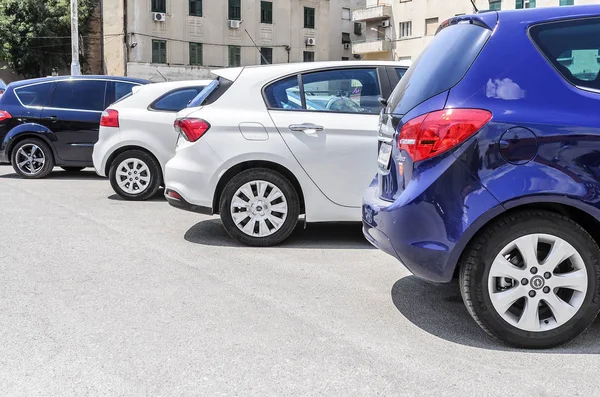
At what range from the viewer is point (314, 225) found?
274 inches

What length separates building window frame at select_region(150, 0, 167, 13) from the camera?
39.2m

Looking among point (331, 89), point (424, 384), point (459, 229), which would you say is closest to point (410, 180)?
point (459, 229)

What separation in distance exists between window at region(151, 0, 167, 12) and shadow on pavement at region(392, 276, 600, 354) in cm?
3764

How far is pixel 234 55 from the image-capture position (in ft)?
140

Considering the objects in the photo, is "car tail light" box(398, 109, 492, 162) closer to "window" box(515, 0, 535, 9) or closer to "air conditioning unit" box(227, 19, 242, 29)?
"air conditioning unit" box(227, 19, 242, 29)

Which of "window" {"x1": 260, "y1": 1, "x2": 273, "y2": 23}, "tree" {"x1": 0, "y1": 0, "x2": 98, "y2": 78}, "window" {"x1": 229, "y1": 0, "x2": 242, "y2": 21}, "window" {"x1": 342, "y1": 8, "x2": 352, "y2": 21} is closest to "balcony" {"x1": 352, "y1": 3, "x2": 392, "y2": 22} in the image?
"window" {"x1": 342, "y1": 8, "x2": 352, "y2": 21}

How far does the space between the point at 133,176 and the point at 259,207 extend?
11.1 ft

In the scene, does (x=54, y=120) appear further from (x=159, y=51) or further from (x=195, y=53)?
(x=195, y=53)

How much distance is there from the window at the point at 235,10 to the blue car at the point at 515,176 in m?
40.7

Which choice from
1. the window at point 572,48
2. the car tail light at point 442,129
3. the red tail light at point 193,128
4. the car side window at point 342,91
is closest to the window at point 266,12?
the car side window at point 342,91

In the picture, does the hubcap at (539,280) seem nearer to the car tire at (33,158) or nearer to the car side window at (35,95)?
the car tire at (33,158)

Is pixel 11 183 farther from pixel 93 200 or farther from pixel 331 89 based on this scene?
pixel 331 89

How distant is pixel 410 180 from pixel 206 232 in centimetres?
340

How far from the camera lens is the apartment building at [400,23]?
1825 inches
